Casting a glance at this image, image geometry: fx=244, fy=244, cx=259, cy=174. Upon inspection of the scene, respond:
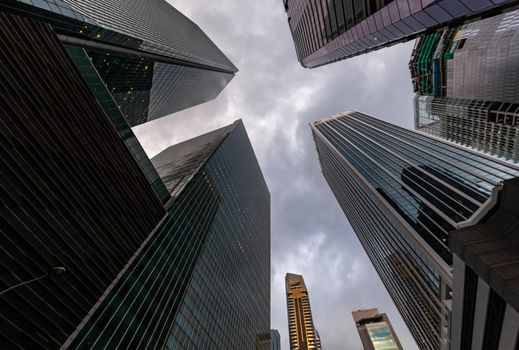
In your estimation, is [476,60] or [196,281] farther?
[476,60]

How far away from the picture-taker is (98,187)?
32469 mm

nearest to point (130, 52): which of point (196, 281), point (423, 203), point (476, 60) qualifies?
point (196, 281)

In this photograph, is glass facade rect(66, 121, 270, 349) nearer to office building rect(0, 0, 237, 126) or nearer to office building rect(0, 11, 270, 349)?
office building rect(0, 11, 270, 349)

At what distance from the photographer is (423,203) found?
160 ft

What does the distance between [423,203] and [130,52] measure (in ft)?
248

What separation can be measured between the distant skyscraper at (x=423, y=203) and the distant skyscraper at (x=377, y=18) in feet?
45.7

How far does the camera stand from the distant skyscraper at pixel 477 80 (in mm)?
70062

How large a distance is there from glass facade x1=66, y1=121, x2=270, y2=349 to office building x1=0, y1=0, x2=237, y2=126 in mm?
32474

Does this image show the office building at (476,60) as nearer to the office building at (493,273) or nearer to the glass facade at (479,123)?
the glass facade at (479,123)

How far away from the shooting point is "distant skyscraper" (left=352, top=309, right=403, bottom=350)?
127812mm

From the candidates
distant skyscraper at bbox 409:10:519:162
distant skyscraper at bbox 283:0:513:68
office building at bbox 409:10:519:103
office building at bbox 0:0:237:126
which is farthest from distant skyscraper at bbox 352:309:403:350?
office building at bbox 0:0:237:126

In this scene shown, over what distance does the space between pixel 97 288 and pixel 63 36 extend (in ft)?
127

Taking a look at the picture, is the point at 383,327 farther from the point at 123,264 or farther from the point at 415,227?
the point at 123,264

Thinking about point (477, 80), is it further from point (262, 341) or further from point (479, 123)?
point (262, 341)
